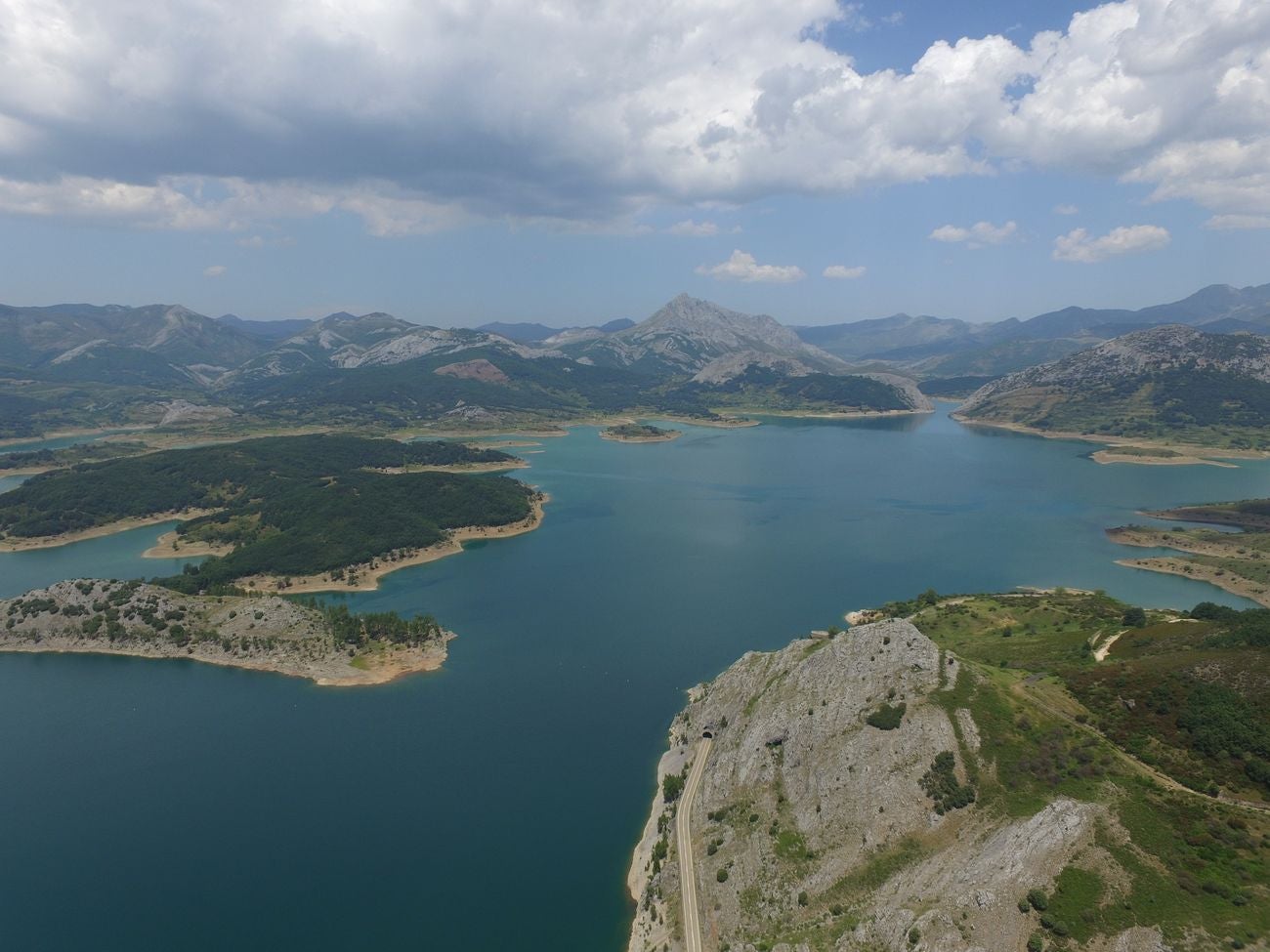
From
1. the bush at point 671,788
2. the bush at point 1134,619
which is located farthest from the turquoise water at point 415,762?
the bush at point 1134,619

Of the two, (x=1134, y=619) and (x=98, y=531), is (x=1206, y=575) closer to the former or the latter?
(x=1134, y=619)

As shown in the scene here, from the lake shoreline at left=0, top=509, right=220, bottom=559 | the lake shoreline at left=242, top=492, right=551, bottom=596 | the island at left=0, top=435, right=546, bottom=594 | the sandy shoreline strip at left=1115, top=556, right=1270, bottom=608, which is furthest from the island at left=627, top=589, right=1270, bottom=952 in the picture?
the lake shoreline at left=0, top=509, right=220, bottom=559

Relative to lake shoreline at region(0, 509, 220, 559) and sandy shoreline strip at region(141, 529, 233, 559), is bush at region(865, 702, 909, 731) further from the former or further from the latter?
lake shoreline at region(0, 509, 220, 559)

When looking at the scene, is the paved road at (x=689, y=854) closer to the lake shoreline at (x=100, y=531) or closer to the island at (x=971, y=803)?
the island at (x=971, y=803)

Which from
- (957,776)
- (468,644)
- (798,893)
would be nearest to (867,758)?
(957,776)

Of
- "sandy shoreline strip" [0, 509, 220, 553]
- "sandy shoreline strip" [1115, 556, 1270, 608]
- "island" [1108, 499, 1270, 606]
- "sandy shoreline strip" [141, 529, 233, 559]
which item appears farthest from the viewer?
"sandy shoreline strip" [0, 509, 220, 553]

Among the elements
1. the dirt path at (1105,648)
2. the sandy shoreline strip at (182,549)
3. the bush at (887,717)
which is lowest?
the sandy shoreline strip at (182,549)

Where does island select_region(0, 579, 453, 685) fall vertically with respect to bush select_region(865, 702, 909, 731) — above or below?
below
